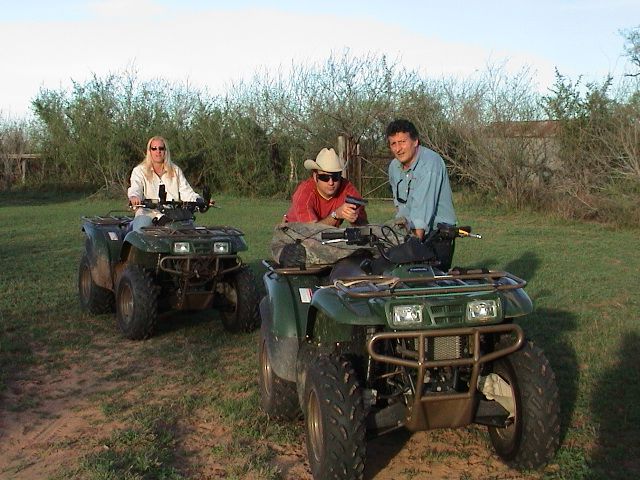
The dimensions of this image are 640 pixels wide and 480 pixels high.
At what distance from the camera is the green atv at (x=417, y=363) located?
3.33m

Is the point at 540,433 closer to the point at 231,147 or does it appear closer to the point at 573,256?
the point at 573,256

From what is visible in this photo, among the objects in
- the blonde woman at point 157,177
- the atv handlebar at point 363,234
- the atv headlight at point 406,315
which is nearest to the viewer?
the atv headlight at point 406,315

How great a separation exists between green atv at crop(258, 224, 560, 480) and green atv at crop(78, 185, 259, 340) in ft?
8.69

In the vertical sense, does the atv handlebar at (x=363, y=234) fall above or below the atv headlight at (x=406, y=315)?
above

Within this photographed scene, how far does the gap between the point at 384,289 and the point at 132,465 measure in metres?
1.53

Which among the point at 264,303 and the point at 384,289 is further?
the point at 264,303

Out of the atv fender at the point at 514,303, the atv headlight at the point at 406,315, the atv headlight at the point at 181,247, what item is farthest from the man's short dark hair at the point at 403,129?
the atv headlight at the point at 181,247

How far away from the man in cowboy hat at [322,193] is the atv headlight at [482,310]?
5.48 ft

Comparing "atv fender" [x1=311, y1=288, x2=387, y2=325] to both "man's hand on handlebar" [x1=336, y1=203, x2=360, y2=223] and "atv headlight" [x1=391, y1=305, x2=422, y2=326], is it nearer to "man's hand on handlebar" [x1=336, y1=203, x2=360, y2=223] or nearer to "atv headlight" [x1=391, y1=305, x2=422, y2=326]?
"atv headlight" [x1=391, y1=305, x2=422, y2=326]

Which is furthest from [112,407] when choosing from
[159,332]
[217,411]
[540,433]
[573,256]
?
[573,256]

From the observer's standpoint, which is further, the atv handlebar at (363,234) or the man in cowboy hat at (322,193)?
the man in cowboy hat at (322,193)

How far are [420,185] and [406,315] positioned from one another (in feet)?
5.11

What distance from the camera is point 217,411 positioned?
4773 millimetres

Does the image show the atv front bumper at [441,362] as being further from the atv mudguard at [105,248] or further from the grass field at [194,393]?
the atv mudguard at [105,248]
